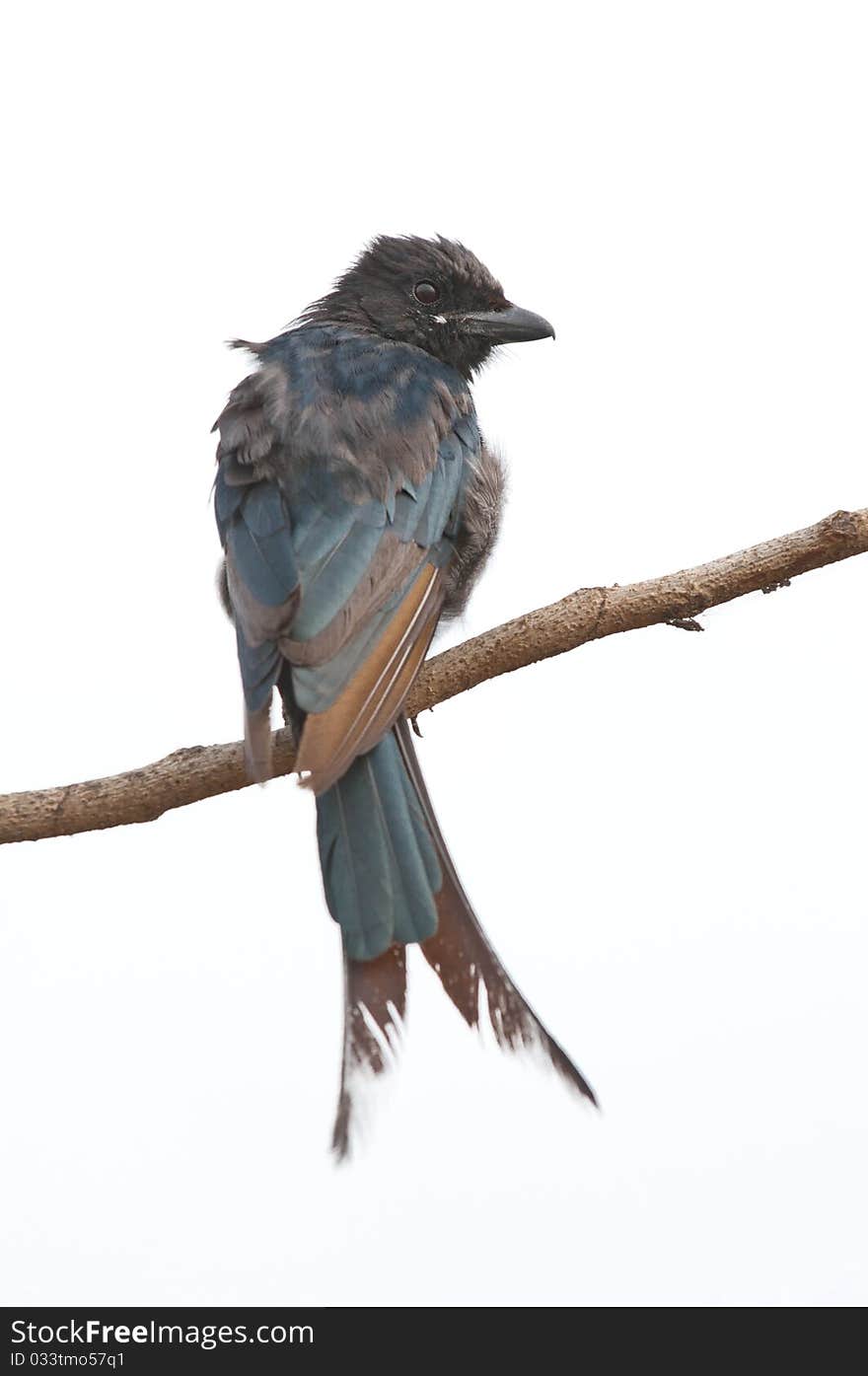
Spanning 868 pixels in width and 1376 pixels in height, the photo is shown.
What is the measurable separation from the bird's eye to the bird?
0.13 meters

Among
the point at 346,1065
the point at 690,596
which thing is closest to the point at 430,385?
the point at 690,596

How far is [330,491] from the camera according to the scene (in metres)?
4.13

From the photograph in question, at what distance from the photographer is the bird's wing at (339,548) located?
360cm

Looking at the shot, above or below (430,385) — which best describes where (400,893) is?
below

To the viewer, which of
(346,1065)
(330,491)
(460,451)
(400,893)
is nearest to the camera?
(346,1065)

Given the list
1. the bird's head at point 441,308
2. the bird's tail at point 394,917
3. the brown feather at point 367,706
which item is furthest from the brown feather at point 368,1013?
the bird's head at point 441,308

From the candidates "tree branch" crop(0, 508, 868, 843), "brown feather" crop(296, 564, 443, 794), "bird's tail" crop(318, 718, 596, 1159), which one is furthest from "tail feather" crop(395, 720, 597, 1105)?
"tree branch" crop(0, 508, 868, 843)

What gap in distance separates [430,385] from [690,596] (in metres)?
1.27

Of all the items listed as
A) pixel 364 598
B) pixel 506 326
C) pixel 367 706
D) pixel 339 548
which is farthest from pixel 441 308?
pixel 367 706

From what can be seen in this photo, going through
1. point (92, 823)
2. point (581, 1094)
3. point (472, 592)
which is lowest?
point (581, 1094)

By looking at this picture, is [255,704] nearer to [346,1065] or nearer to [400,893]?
[400,893]

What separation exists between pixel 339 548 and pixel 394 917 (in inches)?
38.2

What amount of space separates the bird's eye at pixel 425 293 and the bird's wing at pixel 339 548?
25.4 inches

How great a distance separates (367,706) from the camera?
359cm
